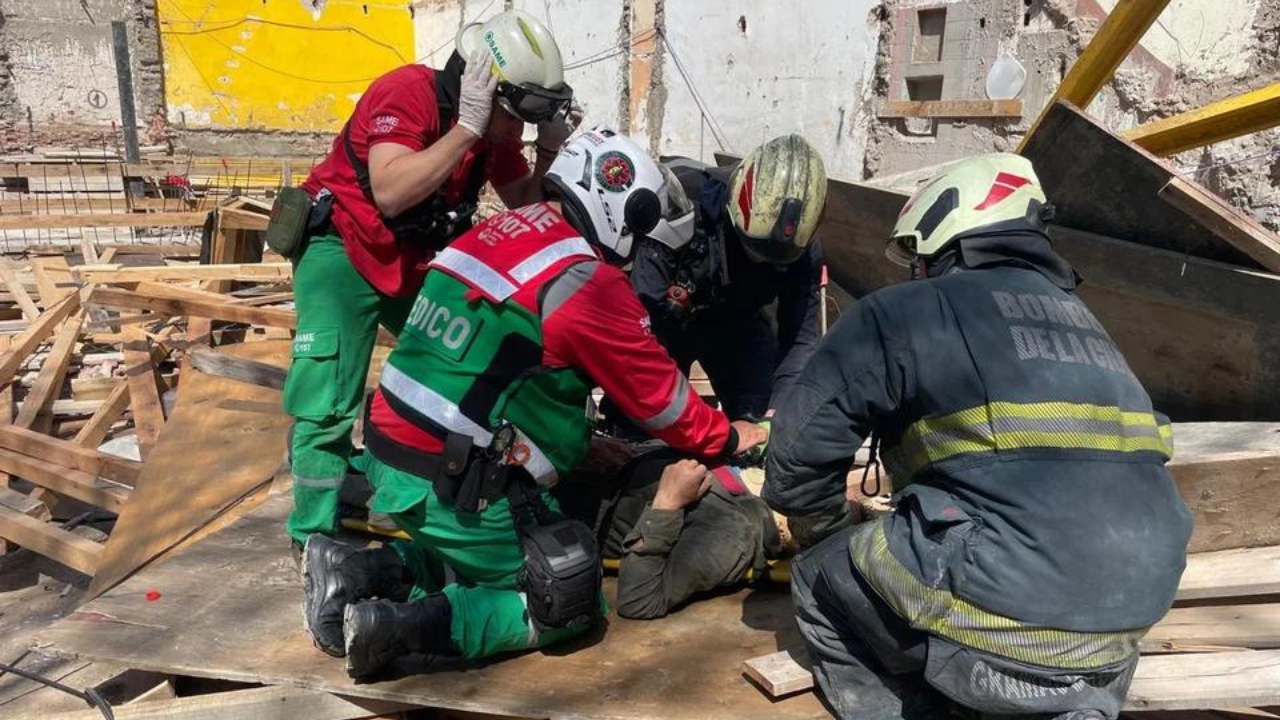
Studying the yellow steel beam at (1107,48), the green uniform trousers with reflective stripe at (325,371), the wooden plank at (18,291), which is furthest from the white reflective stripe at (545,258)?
the wooden plank at (18,291)

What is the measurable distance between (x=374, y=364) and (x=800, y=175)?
3278 mm

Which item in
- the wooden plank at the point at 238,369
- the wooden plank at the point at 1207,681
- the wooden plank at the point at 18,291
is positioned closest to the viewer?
the wooden plank at the point at 1207,681

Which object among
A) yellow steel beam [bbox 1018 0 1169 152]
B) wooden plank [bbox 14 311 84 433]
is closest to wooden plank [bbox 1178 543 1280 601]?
yellow steel beam [bbox 1018 0 1169 152]

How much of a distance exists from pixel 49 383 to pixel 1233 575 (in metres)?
6.16

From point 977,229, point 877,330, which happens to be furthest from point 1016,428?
point 977,229

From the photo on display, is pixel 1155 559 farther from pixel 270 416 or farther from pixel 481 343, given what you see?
pixel 270 416

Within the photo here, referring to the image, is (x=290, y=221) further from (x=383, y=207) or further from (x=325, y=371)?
(x=325, y=371)

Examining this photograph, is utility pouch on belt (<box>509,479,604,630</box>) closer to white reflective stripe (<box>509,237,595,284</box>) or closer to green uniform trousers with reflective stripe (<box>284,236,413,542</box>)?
white reflective stripe (<box>509,237,595,284</box>)

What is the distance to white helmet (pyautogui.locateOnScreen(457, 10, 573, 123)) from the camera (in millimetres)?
3125

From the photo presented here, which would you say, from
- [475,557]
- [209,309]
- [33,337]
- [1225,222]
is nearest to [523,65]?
[475,557]

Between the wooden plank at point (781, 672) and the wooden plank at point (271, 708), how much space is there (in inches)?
36.1

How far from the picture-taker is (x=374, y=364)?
19.1ft

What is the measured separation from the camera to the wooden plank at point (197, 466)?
3.84 meters

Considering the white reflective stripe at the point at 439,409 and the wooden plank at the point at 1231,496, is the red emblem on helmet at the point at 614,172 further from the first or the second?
the wooden plank at the point at 1231,496
